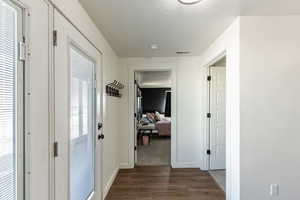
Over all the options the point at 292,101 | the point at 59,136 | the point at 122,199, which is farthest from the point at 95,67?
the point at 292,101

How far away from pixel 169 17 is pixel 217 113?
2437 mm

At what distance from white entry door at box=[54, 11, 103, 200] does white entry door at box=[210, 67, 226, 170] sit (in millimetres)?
2330

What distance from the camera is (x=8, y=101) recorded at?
3.41ft

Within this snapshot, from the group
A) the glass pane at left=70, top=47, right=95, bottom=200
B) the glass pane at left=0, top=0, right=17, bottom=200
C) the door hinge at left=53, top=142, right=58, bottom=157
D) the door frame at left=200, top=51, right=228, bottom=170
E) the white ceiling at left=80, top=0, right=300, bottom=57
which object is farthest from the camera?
the door frame at left=200, top=51, right=228, bottom=170

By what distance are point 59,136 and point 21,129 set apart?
458mm

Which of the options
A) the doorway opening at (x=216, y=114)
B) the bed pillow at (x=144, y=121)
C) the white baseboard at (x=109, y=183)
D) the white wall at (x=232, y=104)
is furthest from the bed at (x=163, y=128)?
the white wall at (x=232, y=104)

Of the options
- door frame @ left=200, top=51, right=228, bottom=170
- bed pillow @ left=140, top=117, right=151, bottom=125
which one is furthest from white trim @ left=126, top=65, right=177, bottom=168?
bed pillow @ left=140, top=117, right=151, bottom=125

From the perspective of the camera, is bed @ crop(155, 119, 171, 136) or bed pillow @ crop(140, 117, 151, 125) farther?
bed pillow @ crop(140, 117, 151, 125)

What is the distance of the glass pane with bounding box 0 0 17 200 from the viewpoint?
0.99 metres

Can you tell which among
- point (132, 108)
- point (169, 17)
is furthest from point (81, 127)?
point (132, 108)

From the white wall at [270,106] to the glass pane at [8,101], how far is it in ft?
7.18

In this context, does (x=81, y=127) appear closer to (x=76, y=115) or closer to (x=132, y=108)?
(x=76, y=115)

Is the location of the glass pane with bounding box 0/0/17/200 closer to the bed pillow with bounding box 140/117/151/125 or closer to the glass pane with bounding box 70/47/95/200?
the glass pane with bounding box 70/47/95/200

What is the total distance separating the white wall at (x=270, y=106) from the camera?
2385 mm
